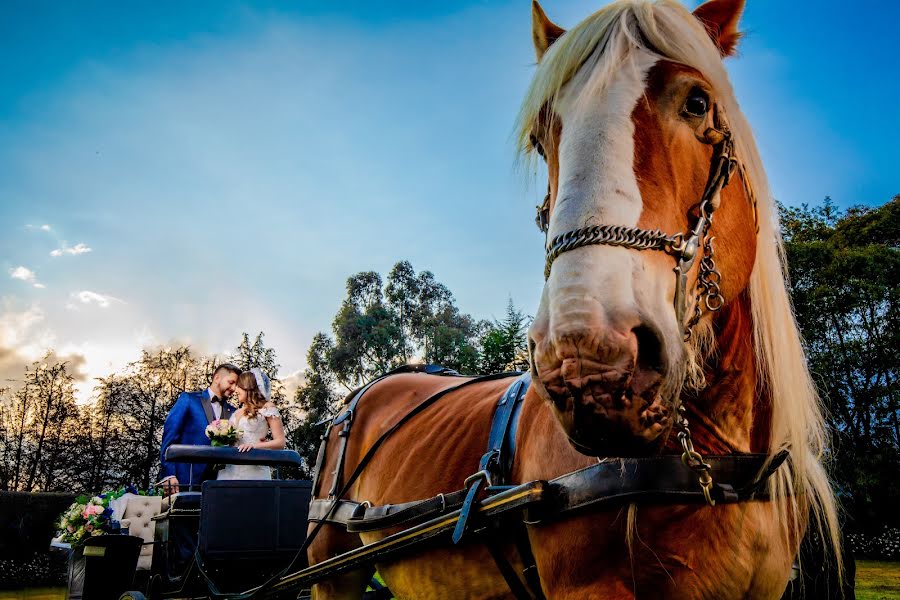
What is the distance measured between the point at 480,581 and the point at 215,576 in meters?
2.36

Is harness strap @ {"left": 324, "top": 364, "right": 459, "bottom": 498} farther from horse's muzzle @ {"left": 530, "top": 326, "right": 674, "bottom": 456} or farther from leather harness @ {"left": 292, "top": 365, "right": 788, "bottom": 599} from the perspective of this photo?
horse's muzzle @ {"left": 530, "top": 326, "right": 674, "bottom": 456}

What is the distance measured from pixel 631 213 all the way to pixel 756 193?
0.63 metres

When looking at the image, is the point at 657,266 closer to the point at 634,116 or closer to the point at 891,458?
the point at 634,116

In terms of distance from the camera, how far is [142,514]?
20.6 ft

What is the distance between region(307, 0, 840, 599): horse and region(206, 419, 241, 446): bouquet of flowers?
12.7 ft

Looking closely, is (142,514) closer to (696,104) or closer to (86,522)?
(86,522)

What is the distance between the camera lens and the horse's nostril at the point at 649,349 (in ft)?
4.48

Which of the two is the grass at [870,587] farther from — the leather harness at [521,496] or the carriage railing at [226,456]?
the leather harness at [521,496]

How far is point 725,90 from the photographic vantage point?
1872 mm

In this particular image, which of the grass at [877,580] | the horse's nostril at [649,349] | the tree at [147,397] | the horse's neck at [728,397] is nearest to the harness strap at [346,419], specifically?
the horse's neck at [728,397]

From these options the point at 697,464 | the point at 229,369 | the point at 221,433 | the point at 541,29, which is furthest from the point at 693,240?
the point at 229,369

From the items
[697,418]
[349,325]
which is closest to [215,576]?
[697,418]

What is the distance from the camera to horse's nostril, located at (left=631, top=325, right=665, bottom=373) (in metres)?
1.37

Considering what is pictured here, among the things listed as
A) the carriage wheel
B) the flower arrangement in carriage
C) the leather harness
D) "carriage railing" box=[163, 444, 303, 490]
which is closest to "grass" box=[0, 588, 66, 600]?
the flower arrangement in carriage
